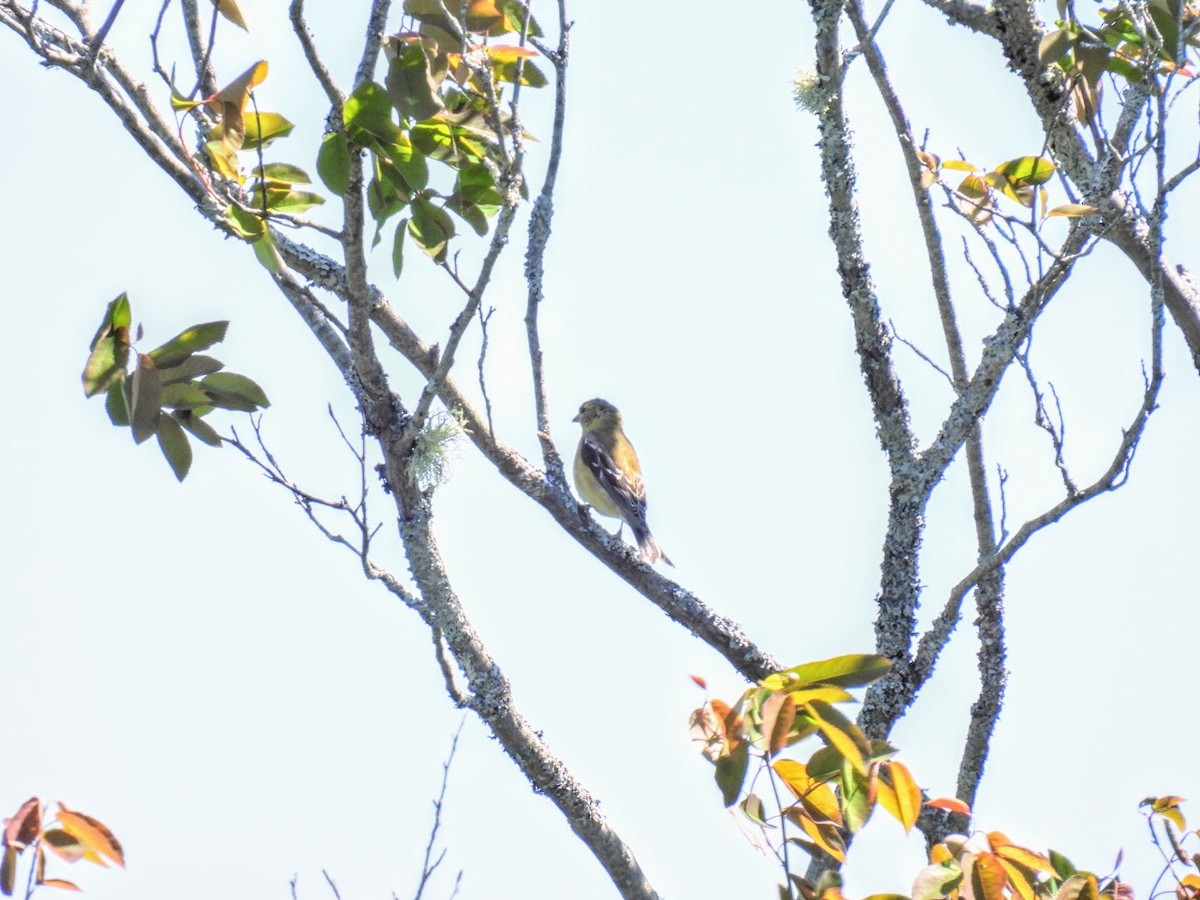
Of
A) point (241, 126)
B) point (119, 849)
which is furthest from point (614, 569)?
point (119, 849)

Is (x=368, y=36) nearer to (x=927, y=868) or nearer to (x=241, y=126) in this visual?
(x=241, y=126)

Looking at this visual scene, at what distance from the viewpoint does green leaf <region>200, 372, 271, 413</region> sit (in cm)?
323

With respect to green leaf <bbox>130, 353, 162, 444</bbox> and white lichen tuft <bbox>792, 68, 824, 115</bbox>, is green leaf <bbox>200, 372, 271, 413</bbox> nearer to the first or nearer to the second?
green leaf <bbox>130, 353, 162, 444</bbox>

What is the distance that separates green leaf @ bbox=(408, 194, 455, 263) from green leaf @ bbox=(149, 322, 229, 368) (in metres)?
0.91

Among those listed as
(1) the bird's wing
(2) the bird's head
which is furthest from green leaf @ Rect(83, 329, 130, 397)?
(2) the bird's head

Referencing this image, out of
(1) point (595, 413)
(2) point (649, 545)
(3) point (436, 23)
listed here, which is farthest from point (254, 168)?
(1) point (595, 413)

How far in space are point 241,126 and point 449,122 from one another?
0.55 meters

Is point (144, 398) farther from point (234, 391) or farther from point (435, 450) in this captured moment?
point (435, 450)

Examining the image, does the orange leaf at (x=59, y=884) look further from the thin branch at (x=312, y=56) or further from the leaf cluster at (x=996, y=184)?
the leaf cluster at (x=996, y=184)

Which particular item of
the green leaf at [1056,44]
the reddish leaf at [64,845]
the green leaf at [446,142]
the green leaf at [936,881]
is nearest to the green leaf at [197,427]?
the green leaf at [446,142]

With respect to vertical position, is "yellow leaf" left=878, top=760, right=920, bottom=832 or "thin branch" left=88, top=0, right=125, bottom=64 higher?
"thin branch" left=88, top=0, right=125, bottom=64

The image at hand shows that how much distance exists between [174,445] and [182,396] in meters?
0.14

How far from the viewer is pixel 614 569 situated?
438cm

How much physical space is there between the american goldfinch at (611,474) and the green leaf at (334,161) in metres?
4.46
